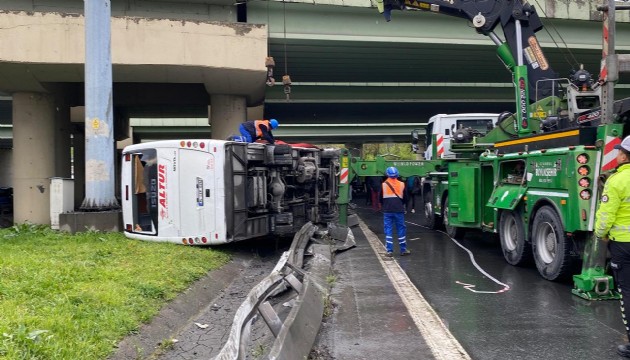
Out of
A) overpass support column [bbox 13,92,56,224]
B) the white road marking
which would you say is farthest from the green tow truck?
overpass support column [bbox 13,92,56,224]

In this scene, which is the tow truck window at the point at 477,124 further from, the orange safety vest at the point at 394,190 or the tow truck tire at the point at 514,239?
the tow truck tire at the point at 514,239

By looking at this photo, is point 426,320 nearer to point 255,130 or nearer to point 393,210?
point 393,210

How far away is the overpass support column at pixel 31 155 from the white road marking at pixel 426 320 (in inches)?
435

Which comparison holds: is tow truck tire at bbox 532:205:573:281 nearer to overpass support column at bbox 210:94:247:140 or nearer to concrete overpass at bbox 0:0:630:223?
concrete overpass at bbox 0:0:630:223

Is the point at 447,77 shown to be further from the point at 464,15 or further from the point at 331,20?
the point at 464,15

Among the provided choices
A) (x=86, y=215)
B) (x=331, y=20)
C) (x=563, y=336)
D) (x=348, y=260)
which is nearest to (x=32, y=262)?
(x=86, y=215)

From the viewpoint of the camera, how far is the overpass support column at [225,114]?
15.7 metres

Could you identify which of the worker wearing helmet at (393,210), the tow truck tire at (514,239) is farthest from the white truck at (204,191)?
the tow truck tire at (514,239)

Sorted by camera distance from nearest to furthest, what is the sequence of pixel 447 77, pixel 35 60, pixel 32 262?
pixel 32 262 < pixel 35 60 < pixel 447 77

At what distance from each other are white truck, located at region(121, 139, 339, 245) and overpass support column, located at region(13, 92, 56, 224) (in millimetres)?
6939

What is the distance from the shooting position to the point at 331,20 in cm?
1500

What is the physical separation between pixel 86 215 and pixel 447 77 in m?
14.8

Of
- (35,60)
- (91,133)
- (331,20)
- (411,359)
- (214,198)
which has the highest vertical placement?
(331,20)

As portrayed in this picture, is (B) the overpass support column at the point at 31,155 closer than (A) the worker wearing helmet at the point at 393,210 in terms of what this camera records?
No
